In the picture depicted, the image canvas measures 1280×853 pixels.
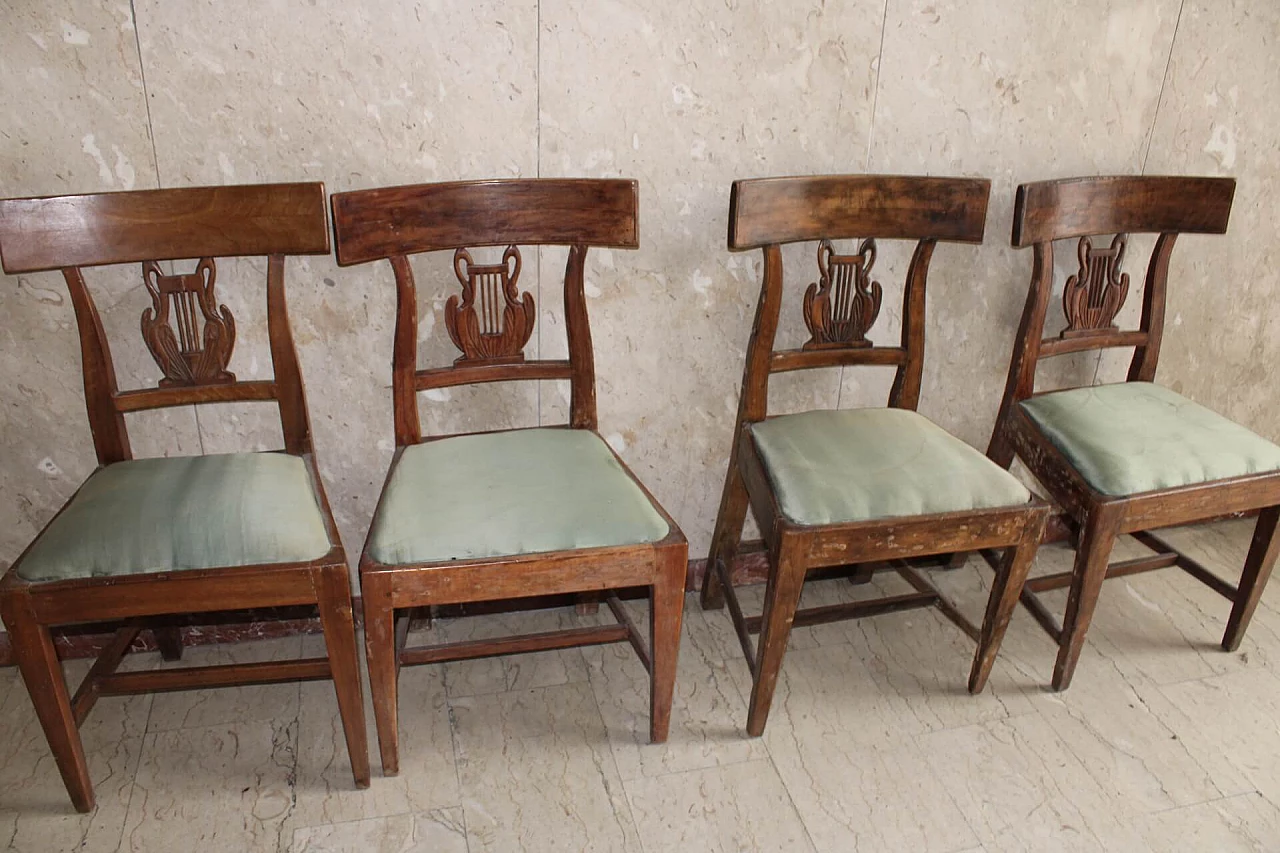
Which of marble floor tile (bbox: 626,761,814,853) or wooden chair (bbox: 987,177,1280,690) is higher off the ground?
wooden chair (bbox: 987,177,1280,690)

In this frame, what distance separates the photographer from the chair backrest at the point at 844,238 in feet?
6.07

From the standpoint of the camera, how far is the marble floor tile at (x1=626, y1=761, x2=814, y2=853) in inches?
65.9

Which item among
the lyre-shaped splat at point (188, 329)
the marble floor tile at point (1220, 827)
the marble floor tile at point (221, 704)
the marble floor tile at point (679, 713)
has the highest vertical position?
the lyre-shaped splat at point (188, 329)

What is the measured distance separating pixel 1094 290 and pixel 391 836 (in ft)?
6.27

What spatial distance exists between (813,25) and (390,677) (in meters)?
1.54

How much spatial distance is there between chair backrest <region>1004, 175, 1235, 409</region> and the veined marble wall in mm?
153

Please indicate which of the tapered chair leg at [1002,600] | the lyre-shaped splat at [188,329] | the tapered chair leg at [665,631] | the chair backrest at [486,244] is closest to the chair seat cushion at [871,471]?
the tapered chair leg at [1002,600]

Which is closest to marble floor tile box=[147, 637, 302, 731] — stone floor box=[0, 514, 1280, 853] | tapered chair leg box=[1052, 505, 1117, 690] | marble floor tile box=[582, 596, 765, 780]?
stone floor box=[0, 514, 1280, 853]

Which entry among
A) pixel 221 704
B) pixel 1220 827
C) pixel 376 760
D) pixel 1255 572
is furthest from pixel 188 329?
pixel 1255 572

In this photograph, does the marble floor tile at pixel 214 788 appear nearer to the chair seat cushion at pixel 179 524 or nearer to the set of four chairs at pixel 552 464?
the set of four chairs at pixel 552 464

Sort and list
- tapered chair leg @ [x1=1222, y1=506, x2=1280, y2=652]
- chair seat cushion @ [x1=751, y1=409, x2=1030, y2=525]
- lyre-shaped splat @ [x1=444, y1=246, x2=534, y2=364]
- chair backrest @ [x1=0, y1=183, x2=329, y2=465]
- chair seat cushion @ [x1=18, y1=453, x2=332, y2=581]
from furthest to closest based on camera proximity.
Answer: tapered chair leg @ [x1=1222, y1=506, x2=1280, y2=652] < lyre-shaped splat @ [x1=444, y1=246, x2=534, y2=364] < chair seat cushion @ [x1=751, y1=409, x2=1030, y2=525] < chair backrest @ [x1=0, y1=183, x2=329, y2=465] < chair seat cushion @ [x1=18, y1=453, x2=332, y2=581]

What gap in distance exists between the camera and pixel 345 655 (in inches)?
63.8

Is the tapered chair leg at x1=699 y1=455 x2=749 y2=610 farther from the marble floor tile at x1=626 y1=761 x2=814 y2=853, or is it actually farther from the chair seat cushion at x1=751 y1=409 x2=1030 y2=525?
the marble floor tile at x1=626 y1=761 x2=814 y2=853

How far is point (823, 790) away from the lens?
179 cm
